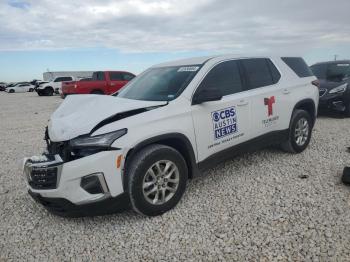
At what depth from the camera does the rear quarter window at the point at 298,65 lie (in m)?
5.22

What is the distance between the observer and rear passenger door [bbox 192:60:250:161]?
367cm

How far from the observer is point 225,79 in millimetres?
4117

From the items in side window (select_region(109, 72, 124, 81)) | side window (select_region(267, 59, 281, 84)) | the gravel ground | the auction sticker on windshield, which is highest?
side window (select_region(109, 72, 124, 81))

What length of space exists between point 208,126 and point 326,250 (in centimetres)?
176

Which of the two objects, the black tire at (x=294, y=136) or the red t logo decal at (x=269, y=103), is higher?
the red t logo decal at (x=269, y=103)

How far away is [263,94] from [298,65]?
4.66 ft

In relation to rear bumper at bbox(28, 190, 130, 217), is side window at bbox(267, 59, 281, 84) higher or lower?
higher

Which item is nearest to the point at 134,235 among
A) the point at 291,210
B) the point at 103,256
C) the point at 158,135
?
the point at 103,256

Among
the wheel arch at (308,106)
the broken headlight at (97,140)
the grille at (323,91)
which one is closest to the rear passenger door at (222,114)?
the broken headlight at (97,140)

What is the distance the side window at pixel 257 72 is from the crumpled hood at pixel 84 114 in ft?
5.26

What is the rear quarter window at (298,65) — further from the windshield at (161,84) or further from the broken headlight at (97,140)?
the broken headlight at (97,140)

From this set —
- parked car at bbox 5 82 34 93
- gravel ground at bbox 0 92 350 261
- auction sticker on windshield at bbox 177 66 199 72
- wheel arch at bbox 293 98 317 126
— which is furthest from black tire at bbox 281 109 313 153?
parked car at bbox 5 82 34 93

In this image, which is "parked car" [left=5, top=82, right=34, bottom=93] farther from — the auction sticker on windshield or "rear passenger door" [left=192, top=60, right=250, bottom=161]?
"rear passenger door" [left=192, top=60, right=250, bottom=161]

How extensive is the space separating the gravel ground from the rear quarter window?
5.49 feet
